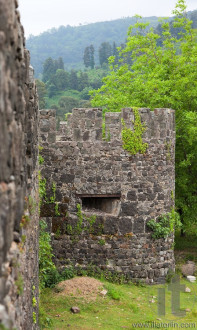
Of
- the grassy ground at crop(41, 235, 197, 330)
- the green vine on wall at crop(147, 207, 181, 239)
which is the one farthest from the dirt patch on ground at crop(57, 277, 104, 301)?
the green vine on wall at crop(147, 207, 181, 239)

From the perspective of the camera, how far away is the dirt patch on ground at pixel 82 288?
12.8m

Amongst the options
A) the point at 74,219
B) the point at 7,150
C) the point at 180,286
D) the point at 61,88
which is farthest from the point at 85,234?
the point at 61,88

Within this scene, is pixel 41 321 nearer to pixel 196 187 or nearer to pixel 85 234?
pixel 85 234

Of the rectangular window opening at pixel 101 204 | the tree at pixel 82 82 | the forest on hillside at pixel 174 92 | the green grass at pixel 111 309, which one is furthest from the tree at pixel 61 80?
the green grass at pixel 111 309

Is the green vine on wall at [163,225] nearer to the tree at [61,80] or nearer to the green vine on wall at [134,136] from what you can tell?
the green vine on wall at [134,136]

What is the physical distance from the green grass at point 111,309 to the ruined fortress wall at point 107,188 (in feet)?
3.26

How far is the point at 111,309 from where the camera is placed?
12367 mm

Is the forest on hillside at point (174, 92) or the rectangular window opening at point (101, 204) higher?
the forest on hillside at point (174, 92)

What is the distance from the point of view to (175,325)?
11898 millimetres

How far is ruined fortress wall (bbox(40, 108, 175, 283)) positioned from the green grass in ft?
3.26

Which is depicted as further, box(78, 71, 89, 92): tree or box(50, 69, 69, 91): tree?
box(50, 69, 69, 91): tree

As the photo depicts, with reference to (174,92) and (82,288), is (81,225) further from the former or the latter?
(174,92)

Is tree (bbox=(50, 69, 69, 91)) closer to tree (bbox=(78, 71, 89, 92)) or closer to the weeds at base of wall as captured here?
tree (bbox=(78, 71, 89, 92))

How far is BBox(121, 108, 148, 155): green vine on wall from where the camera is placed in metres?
14.1
